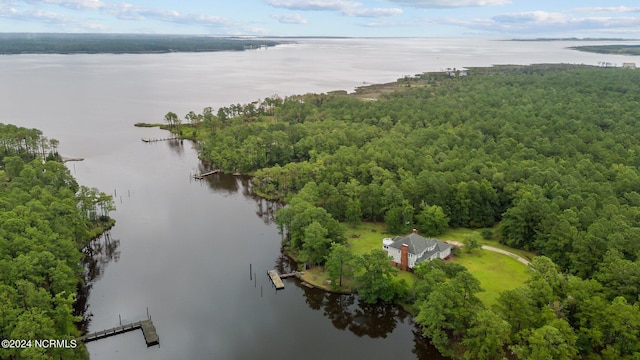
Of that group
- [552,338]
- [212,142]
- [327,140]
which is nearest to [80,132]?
[212,142]

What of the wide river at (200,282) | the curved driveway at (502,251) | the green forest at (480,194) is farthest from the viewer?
the curved driveway at (502,251)

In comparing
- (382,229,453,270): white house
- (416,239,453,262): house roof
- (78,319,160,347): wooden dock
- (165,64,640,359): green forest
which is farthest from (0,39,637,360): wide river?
(416,239,453,262): house roof

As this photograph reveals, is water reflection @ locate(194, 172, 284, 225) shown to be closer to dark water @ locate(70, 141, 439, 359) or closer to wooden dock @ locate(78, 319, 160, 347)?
dark water @ locate(70, 141, 439, 359)

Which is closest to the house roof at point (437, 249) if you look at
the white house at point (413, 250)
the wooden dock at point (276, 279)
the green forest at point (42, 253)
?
the white house at point (413, 250)

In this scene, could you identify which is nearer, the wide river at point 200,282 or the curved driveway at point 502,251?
the wide river at point 200,282

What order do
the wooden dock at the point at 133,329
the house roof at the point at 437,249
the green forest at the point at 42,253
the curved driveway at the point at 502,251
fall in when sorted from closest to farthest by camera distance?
the green forest at the point at 42,253, the wooden dock at the point at 133,329, the house roof at the point at 437,249, the curved driveway at the point at 502,251

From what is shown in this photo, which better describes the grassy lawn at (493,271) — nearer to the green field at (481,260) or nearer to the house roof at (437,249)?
the green field at (481,260)

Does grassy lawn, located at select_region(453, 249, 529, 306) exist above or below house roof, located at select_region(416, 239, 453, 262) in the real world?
below
